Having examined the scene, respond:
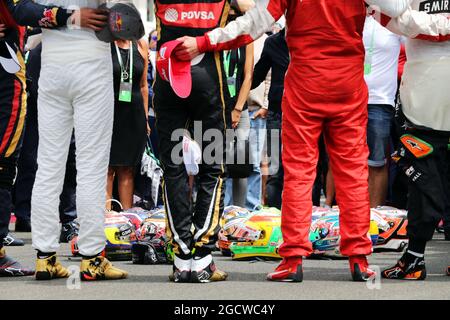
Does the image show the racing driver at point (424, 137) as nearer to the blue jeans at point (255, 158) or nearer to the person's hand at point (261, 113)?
the blue jeans at point (255, 158)

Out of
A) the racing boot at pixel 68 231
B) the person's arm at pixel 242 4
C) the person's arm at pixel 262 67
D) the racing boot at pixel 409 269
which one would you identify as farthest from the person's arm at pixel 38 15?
the person's arm at pixel 262 67

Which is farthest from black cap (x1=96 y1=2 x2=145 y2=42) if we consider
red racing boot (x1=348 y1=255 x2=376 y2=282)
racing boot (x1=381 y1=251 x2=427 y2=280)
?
racing boot (x1=381 y1=251 x2=427 y2=280)

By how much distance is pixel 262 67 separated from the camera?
10.2m

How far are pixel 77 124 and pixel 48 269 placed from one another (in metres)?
0.87

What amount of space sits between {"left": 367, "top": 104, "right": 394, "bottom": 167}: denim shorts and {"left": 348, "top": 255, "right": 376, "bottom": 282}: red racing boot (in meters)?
3.79

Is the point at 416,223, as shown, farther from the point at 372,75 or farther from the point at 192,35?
the point at 372,75

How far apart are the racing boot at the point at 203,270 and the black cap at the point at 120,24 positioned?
4.34 feet

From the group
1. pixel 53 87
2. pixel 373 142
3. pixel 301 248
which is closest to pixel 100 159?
pixel 53 87

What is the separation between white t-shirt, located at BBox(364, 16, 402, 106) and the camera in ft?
31.6

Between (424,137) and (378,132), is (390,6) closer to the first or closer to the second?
(424,137)

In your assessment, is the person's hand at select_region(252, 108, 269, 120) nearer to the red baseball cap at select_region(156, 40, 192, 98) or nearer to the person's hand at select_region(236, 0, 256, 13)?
the person's hand at select_region(236, 0, 256, 13)

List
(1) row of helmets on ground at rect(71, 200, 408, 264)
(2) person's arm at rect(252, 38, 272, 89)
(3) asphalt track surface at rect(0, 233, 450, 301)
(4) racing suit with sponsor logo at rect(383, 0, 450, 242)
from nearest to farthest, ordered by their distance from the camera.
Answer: (3) asphalt track surface at rect(0, 233, 450, 301) < (4) racing suit with sponsor logo at rect(383, 0, 450, 242) < (1) row of helmets on ground at rect(71, 200, 408, 264) < (2) person's arm at rect(252, 38, 272, 89)

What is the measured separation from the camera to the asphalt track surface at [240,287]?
5.25m

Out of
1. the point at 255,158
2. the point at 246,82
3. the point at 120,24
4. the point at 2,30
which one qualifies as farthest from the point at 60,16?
the point at 255,158
